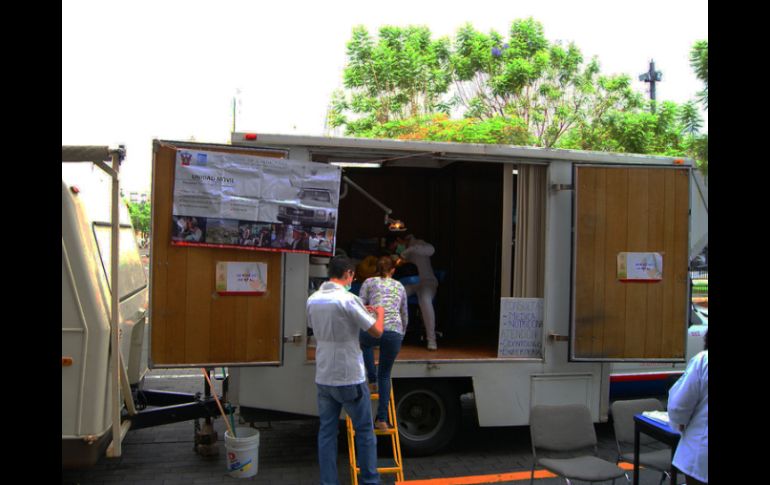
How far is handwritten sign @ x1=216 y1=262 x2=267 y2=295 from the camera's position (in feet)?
17.0

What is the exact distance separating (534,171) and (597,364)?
188 cm

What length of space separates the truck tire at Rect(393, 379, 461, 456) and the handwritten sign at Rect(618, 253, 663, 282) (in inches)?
73.9

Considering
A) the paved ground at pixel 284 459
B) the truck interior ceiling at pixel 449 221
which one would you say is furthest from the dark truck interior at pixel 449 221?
the paved ground at pixel 284 459

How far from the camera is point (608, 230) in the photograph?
19.4ft

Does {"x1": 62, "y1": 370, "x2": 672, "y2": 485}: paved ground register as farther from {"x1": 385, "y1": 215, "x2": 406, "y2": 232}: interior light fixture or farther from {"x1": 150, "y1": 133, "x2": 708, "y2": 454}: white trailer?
{"x1": 385, "y1": 215, "x2": 406, "y2": 232}: interior light fixture

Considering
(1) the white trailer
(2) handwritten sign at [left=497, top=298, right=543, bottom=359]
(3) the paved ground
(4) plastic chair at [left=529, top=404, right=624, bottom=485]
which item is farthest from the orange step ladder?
(2) handwritten sign at [left=497, top=298, right=543, bottom=359]

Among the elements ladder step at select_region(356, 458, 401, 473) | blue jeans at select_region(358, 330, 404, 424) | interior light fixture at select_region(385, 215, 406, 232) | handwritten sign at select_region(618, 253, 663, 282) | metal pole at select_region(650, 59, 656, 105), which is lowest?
ladder step at select_region(356, 458, 401, 473)

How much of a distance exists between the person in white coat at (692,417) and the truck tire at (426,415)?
8.41 feet

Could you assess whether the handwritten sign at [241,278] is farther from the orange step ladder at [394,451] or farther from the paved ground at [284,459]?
the paved ground at [284,459]

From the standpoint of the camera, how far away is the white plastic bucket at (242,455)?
5.14m

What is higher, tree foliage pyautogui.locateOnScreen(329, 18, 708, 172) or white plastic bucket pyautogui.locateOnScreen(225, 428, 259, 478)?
tree foliage pyautogui.locateOnScreen(329, 18, 708, 172)
